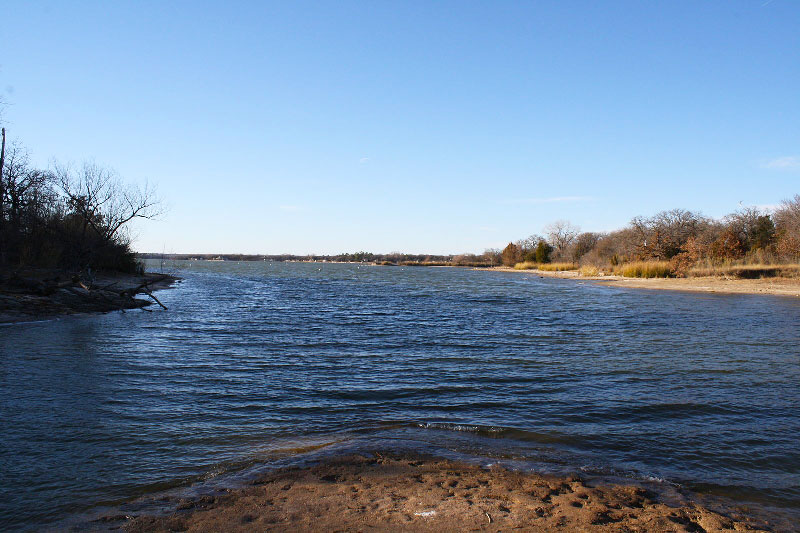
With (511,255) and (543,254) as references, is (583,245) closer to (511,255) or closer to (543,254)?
(543,254)

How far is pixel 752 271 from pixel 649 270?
10663 mm

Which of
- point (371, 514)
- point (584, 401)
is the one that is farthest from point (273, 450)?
point (584, 401)

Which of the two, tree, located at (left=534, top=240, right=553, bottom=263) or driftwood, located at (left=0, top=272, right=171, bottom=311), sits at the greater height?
tree, located at (left=534, top=240, right=553, bottom=263)

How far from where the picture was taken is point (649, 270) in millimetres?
52938

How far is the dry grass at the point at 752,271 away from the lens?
40.8m

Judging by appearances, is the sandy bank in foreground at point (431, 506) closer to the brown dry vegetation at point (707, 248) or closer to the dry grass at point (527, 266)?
the brown dry vegetation at point (707, 248)

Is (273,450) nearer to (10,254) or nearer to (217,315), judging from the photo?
(217,315)

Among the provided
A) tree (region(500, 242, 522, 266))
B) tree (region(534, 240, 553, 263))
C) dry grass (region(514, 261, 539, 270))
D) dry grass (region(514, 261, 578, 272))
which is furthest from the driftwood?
tree (region(500, 242, 522, 266))

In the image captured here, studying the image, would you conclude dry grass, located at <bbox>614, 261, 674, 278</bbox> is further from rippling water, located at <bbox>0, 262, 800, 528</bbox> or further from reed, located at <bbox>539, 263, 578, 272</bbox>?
rippling water, located at <bbox>0, 262, 800, 528</bbox>

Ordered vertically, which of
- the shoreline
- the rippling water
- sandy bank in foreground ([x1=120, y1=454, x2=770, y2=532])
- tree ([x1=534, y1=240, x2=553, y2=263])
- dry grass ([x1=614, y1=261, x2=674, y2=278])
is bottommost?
the rippling water

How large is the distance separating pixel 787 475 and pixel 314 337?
1345 cm

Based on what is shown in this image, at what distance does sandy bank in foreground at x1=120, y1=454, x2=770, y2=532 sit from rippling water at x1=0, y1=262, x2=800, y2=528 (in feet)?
2.67

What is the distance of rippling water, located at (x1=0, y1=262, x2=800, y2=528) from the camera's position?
6.14 metres

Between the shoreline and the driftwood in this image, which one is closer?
the shoreline
